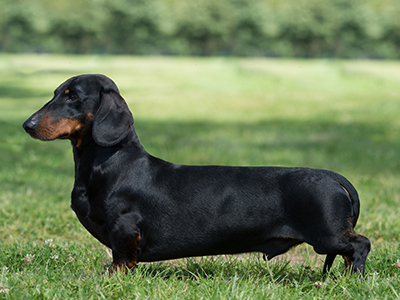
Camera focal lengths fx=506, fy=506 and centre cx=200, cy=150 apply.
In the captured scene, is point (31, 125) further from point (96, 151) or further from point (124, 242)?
point (124, 242)

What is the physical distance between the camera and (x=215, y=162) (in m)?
8.48

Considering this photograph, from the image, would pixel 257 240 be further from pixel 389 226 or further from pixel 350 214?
pixel 389 226

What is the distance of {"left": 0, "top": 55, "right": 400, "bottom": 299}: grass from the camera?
3021 mm

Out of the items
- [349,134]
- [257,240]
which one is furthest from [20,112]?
[257,240]

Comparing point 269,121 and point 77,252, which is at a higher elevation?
point 77,252

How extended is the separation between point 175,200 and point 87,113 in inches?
30.0

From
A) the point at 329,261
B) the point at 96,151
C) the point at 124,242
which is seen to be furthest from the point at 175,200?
the point at 329,261

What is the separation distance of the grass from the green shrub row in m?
41.5

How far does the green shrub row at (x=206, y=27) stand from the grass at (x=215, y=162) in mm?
41539

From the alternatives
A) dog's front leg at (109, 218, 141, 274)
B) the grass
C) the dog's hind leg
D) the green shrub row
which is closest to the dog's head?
dog's front leg at (109, 218, 141, 274)

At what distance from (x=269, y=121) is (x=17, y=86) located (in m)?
16.3

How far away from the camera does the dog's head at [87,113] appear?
3.01m

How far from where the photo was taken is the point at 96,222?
3086 mm

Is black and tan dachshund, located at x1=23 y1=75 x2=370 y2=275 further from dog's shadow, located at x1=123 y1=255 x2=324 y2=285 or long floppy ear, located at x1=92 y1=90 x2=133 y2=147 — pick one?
dog's shadow, located at x1=123 y1=255 x2=324 y2=285
